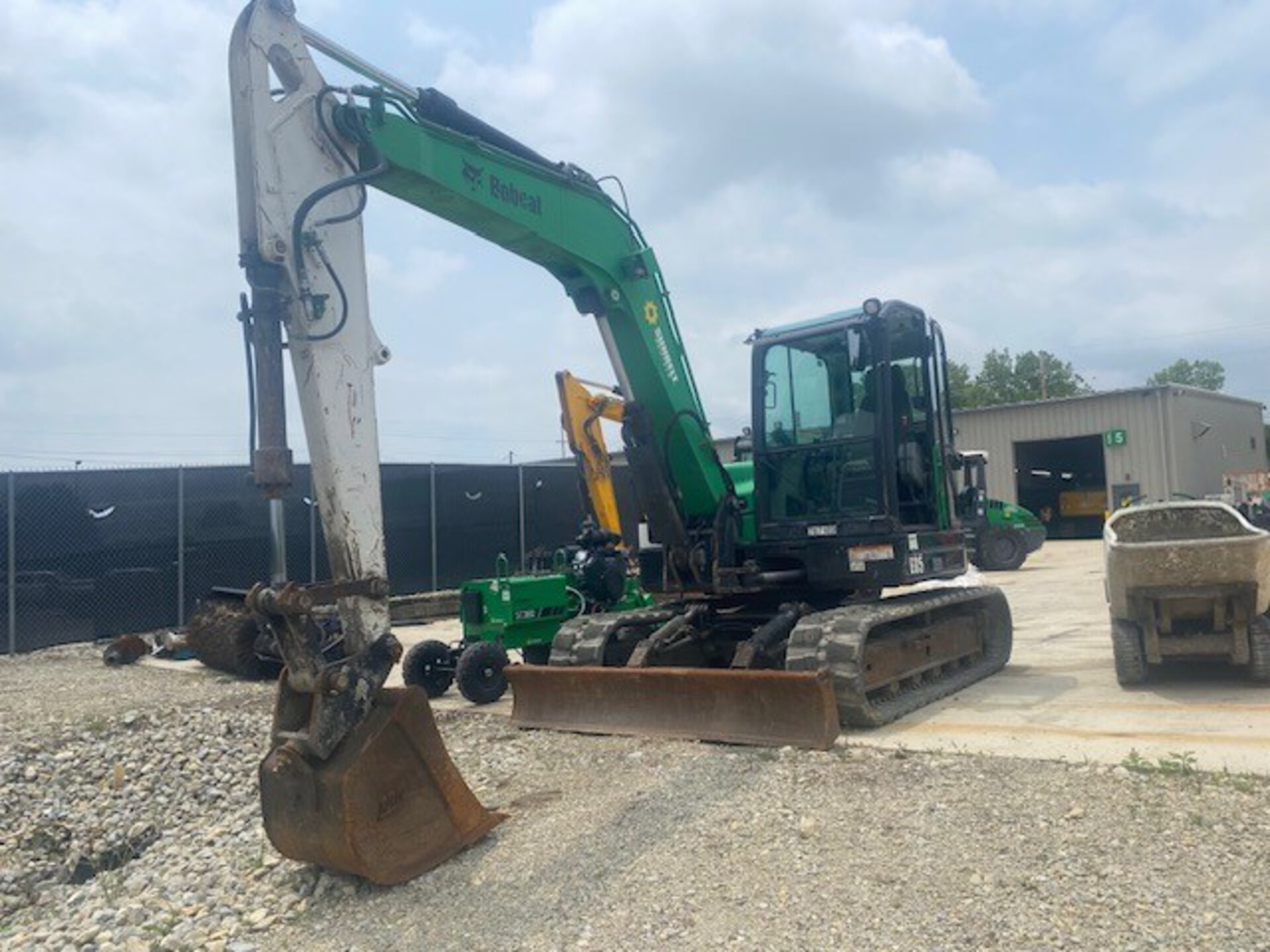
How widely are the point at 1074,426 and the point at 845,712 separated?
27267 millimetres

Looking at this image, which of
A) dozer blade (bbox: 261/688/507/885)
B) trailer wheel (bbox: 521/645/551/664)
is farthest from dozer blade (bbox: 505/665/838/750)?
trailer wheel (bbox: 521/645/551/664)

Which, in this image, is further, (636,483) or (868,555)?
(636,483)

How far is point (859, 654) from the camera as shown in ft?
21.7

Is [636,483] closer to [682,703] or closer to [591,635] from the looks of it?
[591,635]

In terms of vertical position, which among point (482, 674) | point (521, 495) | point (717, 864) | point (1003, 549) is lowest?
point (717, 864)

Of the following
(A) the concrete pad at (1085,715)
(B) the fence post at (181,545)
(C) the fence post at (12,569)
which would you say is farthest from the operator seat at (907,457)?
(C) the fence post at (12,569)

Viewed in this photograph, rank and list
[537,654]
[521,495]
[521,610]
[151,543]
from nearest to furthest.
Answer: [521,610], [537,654], [151,543], [521,495]

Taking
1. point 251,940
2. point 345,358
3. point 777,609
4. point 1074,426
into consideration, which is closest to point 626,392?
point 777,609

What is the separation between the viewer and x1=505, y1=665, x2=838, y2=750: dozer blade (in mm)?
6184

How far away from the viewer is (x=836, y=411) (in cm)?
790

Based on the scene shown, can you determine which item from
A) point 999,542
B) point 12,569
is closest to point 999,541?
point 999,542

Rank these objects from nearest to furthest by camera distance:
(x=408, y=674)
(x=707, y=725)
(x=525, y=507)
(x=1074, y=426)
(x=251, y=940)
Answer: (x=251, y=940) → (x=707, y=725) → (x=408, y=674) → (x=525, y=507) → (x=1074, y=426)

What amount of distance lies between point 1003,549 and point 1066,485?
1721 cm

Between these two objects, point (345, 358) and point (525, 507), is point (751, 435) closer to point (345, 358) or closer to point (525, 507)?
point (345, 358)
